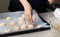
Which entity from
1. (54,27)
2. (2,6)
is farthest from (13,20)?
(2,6)

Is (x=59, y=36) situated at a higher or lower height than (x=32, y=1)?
lower

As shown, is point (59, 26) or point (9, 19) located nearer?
point (59, 26)

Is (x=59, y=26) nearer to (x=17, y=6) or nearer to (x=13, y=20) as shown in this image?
(x=13, y=20)

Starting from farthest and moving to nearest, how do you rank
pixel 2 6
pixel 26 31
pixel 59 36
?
pixel 2 6 → pixel 26 31 → pixel 59 36

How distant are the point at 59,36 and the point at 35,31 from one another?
17 centimetres

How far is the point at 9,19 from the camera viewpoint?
3.26ft

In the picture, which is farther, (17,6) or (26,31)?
(17,6)

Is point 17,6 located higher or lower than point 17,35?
higher

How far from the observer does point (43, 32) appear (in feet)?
2.72

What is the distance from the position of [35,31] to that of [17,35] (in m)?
0.11

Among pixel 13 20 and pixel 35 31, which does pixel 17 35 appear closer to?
pixel 35 31

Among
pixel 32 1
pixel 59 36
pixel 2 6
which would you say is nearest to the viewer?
pixel 59 36

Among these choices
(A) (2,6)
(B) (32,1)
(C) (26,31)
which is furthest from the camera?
(A) (2,6)

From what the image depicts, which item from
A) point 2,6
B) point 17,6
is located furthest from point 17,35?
point 2,6
